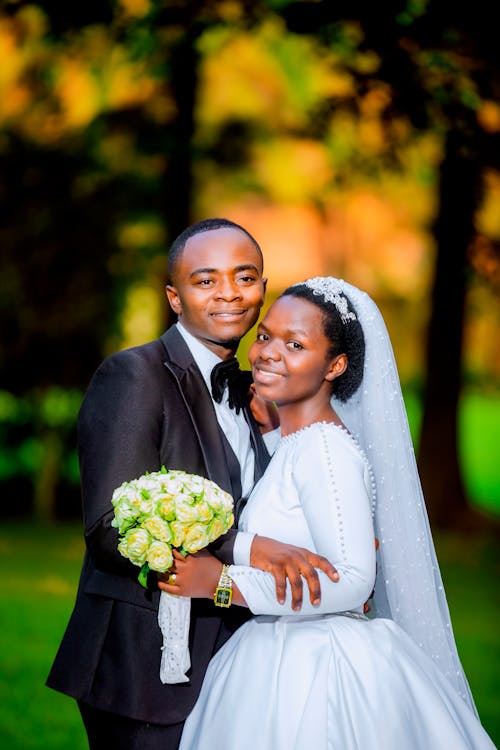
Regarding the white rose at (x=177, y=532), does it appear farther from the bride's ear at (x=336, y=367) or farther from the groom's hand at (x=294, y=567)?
the bride's ear at (x=336, y=367)

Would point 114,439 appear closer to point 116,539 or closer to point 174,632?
point 116,539

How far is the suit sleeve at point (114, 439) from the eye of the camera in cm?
333

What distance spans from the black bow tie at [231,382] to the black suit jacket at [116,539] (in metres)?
0.10

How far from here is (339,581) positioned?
125 inches

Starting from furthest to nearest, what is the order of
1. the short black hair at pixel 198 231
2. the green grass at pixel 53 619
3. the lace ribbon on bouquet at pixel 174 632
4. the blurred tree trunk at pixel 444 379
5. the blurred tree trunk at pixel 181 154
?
the blurred tree trunk at pixel 181 154 → the blurred tree trunk at pixel 444 379 → the green grass at pixel 53 619 → the short black hair at pixel 198 231 → the lace ribbon on bouquet at pixel 174 632

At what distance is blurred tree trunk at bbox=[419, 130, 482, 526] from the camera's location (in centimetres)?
1342

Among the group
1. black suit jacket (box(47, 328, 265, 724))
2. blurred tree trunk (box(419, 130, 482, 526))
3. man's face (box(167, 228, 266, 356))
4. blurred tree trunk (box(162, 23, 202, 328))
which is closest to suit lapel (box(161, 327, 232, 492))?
black suit jacket (box(47, 328, 265, 724))

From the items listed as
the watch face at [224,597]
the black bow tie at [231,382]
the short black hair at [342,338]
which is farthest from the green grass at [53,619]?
the short black hair at [342,338]

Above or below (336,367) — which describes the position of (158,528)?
below

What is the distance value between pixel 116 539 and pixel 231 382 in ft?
2.50

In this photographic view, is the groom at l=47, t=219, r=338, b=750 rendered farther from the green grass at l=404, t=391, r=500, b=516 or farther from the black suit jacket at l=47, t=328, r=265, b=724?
the green grass at l=404, t=391, r=500, b=516

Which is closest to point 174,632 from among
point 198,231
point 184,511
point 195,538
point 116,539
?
point 116,539

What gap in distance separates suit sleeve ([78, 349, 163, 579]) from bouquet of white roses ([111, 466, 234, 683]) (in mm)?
233

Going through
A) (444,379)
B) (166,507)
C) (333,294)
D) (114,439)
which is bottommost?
(444,379)
